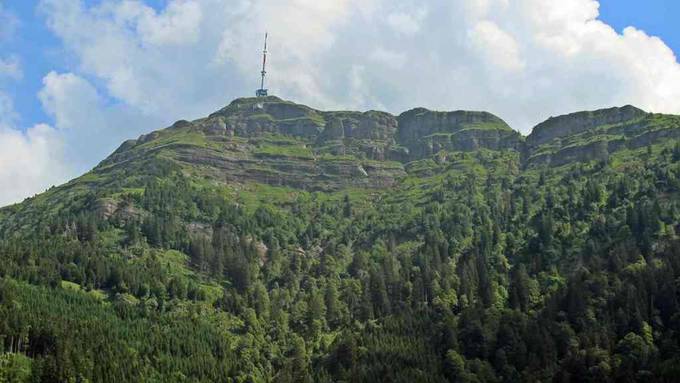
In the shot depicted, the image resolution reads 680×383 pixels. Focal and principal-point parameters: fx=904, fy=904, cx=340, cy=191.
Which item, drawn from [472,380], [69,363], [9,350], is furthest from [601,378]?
[9,350]

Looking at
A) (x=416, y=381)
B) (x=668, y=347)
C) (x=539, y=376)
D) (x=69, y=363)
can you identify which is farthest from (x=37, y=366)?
(x=668, y=347)

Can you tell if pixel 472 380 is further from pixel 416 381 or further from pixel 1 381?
pixel 1 381

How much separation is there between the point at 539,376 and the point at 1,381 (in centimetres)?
11069

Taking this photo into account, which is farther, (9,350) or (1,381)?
(9,350)

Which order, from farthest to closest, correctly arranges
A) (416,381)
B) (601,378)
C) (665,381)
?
(416,381) → (601,378) → (665,381)

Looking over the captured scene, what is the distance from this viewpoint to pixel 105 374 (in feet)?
634

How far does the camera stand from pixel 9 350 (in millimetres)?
198500

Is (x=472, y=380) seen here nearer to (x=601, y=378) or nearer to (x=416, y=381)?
(x=416, y=381)

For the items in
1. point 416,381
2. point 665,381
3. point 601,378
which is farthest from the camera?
point 416,381

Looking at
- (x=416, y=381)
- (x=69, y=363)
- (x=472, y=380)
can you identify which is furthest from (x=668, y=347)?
(x=69, y=363)

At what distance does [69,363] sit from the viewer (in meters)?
188

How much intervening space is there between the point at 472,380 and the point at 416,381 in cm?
1227

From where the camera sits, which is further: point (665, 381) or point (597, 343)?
point (597, 343)

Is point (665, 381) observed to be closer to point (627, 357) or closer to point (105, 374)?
point (627, 357)
